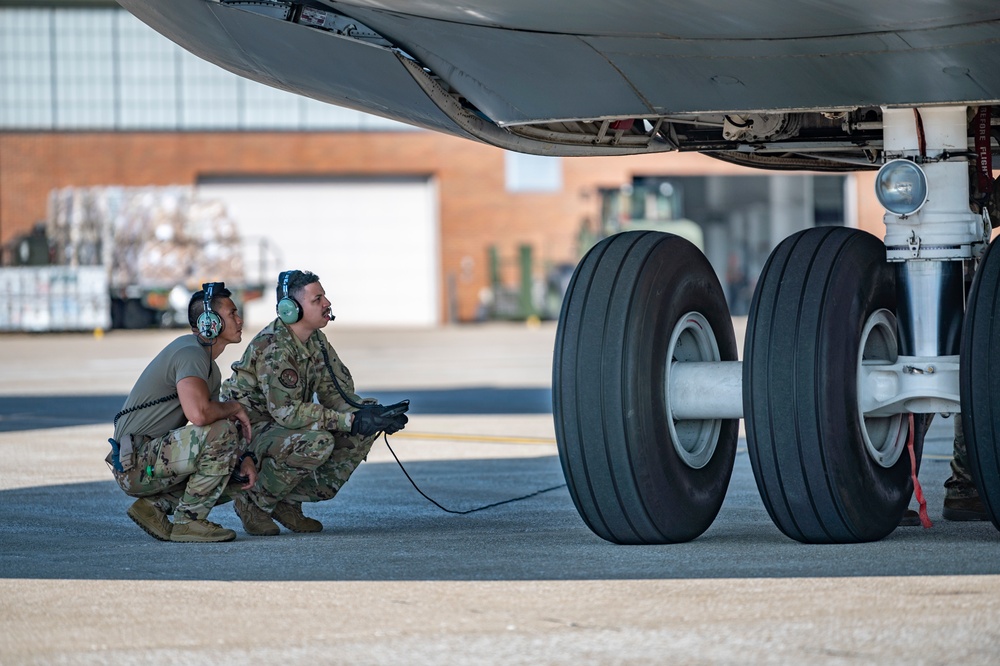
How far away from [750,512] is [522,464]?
286 cm

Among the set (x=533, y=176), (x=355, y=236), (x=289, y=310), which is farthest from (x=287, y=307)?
(x=533, y=176)

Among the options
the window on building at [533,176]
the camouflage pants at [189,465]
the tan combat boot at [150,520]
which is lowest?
the tan combat boot at [150,520]

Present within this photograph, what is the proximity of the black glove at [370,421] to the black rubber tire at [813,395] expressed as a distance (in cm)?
169

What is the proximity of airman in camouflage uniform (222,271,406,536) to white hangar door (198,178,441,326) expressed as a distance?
3627cm

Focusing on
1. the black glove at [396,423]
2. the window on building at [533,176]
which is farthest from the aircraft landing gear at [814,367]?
the window on building at [533,176]

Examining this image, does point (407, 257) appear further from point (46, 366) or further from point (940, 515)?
point (940, 515)

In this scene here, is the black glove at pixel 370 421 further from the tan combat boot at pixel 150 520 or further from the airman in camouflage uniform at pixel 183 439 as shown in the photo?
the tan combat boot at pixel 150 520

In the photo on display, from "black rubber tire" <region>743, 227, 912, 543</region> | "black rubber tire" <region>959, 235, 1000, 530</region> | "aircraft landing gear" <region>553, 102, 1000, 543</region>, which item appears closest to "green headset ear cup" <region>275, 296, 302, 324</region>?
"aircraft landing gear" <region>553, 102, 1000, 543</region>

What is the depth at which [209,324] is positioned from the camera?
663 cm

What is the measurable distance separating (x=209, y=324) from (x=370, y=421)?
786mm

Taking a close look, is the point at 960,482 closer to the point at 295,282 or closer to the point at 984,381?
the point at 984,381

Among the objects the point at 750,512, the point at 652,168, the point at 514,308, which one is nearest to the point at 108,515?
the point at 750,512

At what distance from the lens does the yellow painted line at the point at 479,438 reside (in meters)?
11.4

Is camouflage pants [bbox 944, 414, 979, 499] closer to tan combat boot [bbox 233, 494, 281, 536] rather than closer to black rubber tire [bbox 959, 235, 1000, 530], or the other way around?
black rubber tire [bbox 959, 235, 1000, 530]
